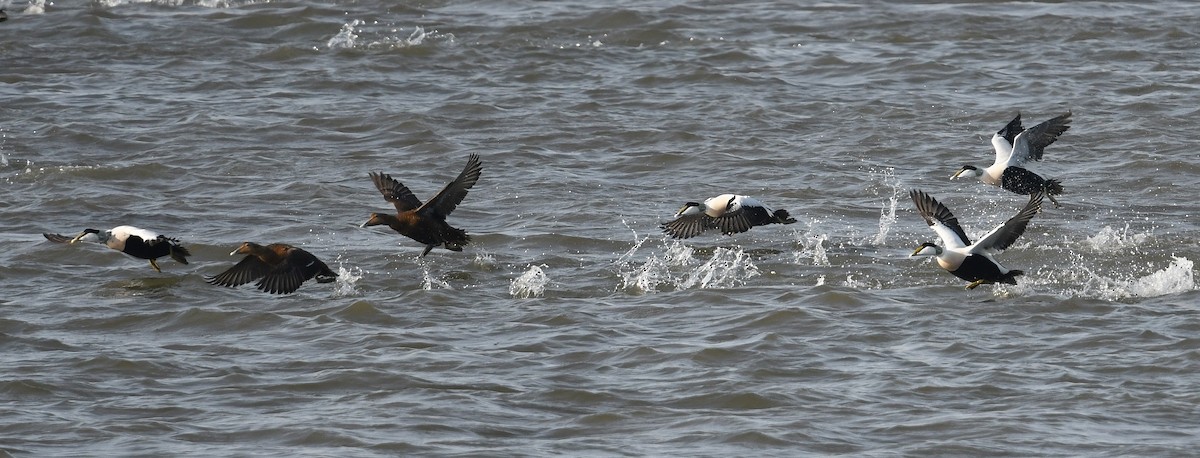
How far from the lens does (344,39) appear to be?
58.1 ft

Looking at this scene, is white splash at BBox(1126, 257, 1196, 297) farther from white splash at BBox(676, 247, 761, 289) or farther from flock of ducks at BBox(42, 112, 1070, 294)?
white splash at BBox(676, 247, 761, 289)

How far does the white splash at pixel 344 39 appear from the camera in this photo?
17.6m

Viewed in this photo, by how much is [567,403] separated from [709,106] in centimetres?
798

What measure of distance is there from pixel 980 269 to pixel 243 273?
410 centimetres

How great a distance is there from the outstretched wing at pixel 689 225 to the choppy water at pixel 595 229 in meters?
0.13

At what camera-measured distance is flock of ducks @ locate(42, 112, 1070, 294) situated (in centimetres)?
917

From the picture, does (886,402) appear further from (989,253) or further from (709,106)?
(709,106)

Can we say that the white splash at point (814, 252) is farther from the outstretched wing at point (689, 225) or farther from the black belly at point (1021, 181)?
the black belly at point (1021, 181)

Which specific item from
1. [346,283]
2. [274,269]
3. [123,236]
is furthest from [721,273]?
[123,236]

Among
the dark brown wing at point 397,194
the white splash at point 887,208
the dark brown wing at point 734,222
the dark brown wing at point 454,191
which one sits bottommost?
the white splash at point 887,208

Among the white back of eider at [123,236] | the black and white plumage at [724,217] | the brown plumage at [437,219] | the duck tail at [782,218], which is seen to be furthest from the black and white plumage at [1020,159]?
the white back of eider at [123,236]

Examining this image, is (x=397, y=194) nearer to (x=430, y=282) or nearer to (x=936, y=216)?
(x=430, y=282)

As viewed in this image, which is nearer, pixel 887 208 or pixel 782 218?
pixel 782 218

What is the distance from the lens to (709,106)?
49.5ft
